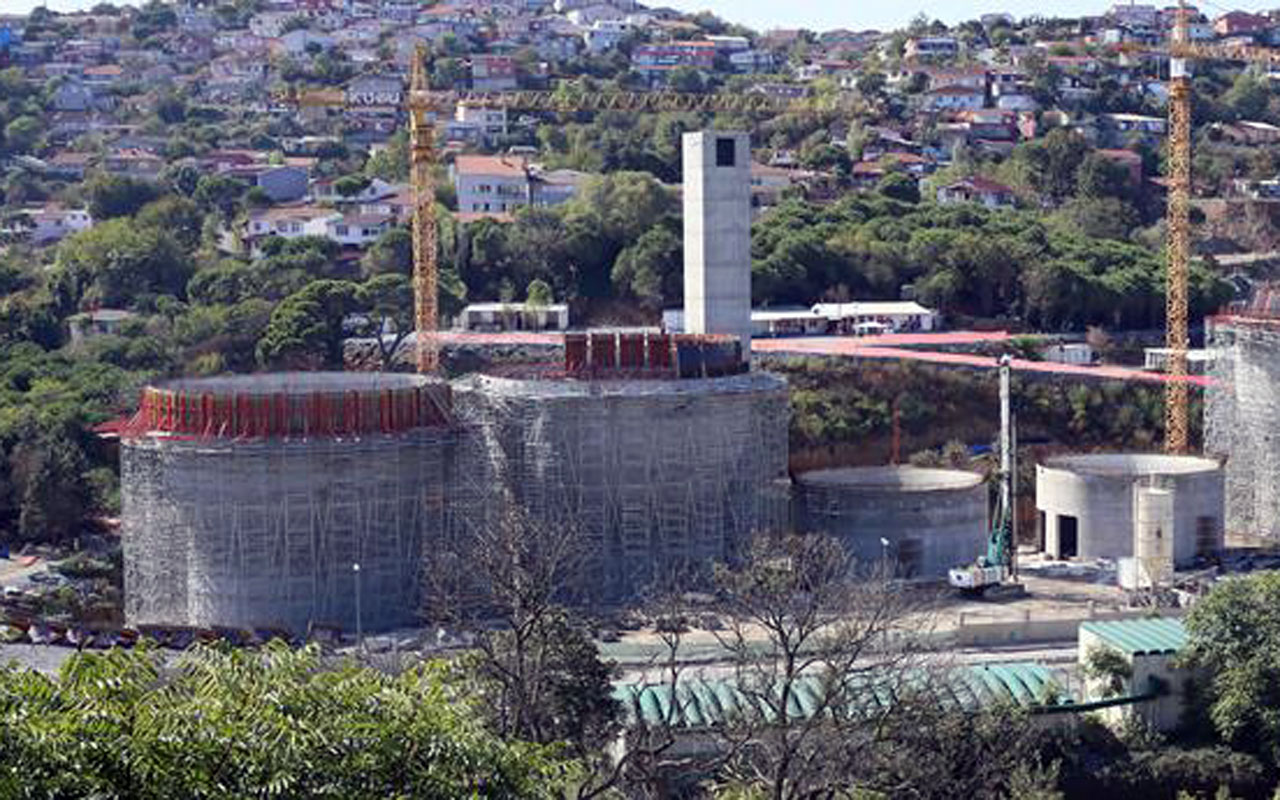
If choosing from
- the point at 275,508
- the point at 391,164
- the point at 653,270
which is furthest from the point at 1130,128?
the point at 275,508

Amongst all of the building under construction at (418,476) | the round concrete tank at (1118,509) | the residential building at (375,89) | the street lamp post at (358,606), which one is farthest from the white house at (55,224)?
the round concrete tank at (1118,509)

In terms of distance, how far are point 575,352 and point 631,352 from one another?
1196mm

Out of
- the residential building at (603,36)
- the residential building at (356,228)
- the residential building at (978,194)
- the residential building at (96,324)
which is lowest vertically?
the residential building at (96,324)

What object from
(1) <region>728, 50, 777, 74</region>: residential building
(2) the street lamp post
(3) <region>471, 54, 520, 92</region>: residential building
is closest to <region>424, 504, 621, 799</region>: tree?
(2) the street lamp post

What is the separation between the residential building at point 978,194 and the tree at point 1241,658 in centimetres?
5082

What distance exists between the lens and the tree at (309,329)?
6134 cm

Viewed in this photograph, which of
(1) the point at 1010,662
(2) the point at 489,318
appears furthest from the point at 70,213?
(1) the point at 1010,662

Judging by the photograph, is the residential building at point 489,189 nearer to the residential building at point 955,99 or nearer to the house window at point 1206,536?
the residential building at point 955,99

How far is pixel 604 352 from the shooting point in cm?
4516

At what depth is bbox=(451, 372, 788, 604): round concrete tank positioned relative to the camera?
4347 cm

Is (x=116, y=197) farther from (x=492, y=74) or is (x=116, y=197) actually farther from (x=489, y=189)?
(x=492, y=74)

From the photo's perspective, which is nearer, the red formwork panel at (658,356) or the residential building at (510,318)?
the red formwork panel at (658,356)

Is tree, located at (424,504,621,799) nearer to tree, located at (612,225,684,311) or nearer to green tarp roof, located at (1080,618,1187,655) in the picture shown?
green tarp roof, located at (1080,618,1187,655)

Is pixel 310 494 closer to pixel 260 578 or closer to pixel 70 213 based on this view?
pixel 260 578
